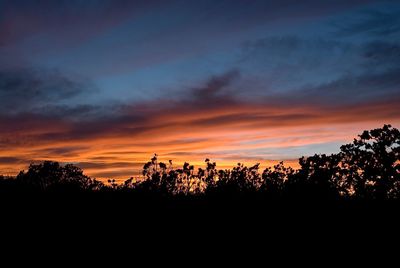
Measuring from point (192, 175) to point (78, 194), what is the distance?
837cm

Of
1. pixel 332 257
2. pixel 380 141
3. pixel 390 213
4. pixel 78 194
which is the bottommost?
pixel 332 257

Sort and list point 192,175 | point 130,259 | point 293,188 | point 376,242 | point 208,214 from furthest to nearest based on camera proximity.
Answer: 1. point 192,175
2. point 293,188
3. point 208,214
4. point 376,242
5. point 130,259

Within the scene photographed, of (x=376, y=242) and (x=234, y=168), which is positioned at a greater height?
(x=234, y=168)

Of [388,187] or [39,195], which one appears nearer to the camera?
[39,195]

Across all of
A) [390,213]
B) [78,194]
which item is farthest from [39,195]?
[390,213]

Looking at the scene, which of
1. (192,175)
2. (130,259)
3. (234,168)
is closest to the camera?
(130,259)

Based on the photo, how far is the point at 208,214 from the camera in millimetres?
12211

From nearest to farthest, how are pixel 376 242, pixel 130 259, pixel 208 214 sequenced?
pixel 130 259, pixel 376 242, pixel 208 214

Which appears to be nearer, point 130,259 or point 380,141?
point 130,259

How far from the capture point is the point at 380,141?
30.3m

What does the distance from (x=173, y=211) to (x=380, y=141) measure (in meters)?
22.8

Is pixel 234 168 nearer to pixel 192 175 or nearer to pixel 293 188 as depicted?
pixel 192 175

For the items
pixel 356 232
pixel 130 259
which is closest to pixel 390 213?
pixel 356 232

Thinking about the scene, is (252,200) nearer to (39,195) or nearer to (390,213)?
(390,213)
